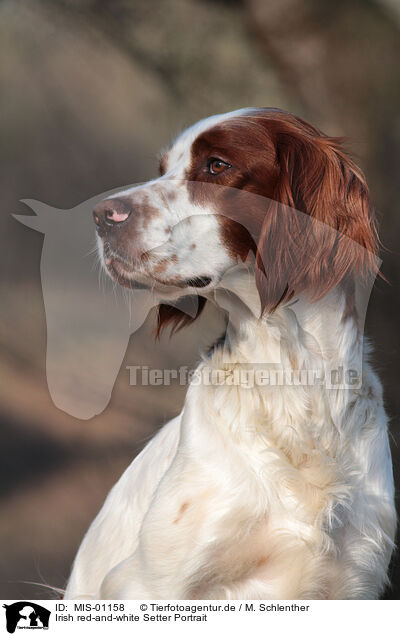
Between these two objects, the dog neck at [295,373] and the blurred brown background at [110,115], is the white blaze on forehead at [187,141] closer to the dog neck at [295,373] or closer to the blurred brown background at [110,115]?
the dog neck at [295,373]

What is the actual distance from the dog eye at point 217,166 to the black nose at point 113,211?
0.20 m

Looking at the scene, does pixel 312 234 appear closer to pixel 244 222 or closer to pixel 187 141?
pixel 244 222

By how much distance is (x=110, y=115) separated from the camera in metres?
2.21

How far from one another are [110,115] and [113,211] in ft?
2.53

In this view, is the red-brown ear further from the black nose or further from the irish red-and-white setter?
the black nose

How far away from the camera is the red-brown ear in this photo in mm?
1582

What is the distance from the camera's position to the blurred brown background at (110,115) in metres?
2.10

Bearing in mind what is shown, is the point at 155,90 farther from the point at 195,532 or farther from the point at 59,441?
the point at 195,532

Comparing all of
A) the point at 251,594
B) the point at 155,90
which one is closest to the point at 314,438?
the point at 251,594

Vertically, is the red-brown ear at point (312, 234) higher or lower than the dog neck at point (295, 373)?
higher
